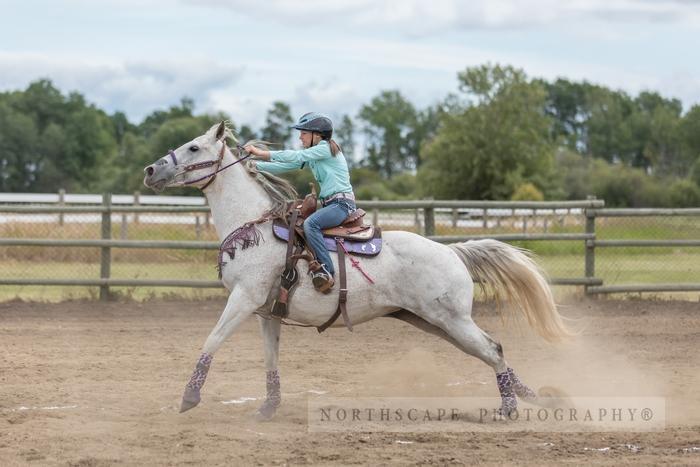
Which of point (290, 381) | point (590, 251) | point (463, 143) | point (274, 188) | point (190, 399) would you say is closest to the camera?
point (190, 399)

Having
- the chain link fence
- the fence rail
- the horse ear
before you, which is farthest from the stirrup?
the chain link fence

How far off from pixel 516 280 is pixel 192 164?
2.82 metres

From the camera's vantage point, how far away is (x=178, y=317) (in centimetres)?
1326

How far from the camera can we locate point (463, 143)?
144 ft

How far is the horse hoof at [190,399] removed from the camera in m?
7.09

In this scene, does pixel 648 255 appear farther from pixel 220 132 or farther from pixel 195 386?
pixel 195 386

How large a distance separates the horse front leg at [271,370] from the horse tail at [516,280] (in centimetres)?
162

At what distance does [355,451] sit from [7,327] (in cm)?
735

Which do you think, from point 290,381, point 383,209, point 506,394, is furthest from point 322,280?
point 383,209

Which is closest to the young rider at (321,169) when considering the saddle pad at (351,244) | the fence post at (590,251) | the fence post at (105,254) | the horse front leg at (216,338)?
the saddle pad at (351,244)

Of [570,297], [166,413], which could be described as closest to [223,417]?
[166,413]

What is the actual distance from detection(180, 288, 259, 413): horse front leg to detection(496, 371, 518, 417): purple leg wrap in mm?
2005

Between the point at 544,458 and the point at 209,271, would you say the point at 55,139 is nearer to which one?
the point at 209,271

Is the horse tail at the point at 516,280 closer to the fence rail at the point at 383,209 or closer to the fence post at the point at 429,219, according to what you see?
the fence rail at the point at 383,209
